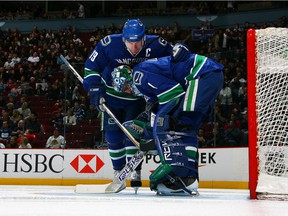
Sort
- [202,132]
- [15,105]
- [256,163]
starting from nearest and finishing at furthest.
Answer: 1. [256,163]
2. [202,132]
3. [15,105]

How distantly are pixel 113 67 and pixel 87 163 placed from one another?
2.96 meters

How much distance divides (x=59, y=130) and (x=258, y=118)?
408cm

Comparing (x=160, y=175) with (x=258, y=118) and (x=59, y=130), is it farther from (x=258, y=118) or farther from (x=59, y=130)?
(x=59, y=130)

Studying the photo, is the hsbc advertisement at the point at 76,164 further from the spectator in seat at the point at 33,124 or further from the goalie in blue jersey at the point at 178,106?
the goalie in blue jersey at the point at 178,106

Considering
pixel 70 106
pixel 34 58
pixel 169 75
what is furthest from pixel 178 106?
pixel 34 58

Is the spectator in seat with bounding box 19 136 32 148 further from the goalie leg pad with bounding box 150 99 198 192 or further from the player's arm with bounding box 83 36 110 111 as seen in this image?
the goalie leg pad with bounding box 150 99 198 192

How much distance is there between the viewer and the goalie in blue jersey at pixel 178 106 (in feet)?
12.8

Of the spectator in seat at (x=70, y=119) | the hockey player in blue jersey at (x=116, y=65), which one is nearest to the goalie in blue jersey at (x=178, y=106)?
the hockey player in blue jersey at (x=116, y=65)

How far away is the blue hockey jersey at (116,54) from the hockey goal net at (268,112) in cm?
89

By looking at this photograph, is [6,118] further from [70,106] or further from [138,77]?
[138,77]

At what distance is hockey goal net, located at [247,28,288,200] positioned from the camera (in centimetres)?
362

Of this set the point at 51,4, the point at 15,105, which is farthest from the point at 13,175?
the point at 51,4

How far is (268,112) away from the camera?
149 inches

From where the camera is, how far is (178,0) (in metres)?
16.4
